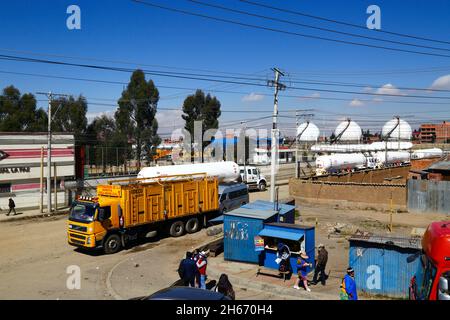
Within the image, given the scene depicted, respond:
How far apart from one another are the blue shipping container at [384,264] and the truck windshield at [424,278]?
7.94ft

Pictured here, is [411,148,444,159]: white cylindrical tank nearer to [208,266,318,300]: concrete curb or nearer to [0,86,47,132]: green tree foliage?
[0,86,47,132]: green tree foliage

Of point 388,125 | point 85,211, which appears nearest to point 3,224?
point 85,211

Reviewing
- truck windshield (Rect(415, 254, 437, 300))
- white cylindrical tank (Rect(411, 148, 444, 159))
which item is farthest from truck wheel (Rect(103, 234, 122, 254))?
white cylindrical tank (Rect(411, 148, 444, 159))

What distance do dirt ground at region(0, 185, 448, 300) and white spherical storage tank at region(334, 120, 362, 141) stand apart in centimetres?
5927

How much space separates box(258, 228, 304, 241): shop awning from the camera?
12.9 m

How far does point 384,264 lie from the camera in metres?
11.5

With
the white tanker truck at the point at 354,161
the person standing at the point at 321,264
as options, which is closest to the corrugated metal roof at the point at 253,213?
the person standing at the point at 321,264

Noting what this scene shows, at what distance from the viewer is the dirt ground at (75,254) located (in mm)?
12383

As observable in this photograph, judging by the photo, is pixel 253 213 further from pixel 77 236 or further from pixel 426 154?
pixel 426 154

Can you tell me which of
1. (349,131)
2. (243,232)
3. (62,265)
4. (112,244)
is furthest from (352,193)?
(349,131)

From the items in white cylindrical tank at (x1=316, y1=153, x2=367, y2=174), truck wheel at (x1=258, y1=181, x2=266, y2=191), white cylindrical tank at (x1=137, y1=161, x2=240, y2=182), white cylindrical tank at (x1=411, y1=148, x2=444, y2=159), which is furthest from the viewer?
white cylindrical tank at (x1=411, y1=148, x2=444, y2=159)

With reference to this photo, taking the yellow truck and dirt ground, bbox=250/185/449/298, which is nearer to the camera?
dirt ground, bbox=250/185/449/298

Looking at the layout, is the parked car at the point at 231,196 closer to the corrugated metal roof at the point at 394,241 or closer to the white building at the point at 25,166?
the corrugated metal roof at the point at 394,241
